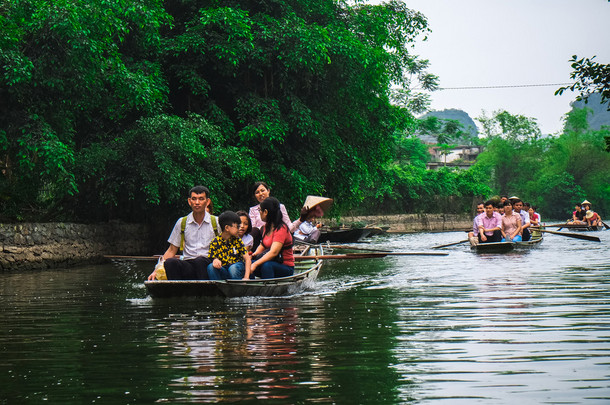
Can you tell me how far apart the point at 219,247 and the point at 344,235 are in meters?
19.8

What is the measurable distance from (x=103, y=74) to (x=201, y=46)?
3.18 meters

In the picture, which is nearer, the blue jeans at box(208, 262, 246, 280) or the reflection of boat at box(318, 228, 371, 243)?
the blue jeans at box(208, 262, 246, 280)

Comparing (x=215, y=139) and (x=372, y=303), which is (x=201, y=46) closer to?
(x=215, y=139)

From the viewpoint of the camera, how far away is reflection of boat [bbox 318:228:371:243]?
91.5 feet

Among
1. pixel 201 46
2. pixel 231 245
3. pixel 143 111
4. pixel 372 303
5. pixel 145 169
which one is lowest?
pixel 372 303

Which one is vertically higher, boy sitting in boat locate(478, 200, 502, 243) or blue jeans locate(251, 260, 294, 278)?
boy sitting in boat locate(478, 200, 502, 243)

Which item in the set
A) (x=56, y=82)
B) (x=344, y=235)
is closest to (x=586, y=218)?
(x=344, y=235)

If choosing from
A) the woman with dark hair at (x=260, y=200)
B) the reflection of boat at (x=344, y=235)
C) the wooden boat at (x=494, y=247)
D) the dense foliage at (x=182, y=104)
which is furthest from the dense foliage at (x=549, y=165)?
the woman with dark hair at (x=260, y=200)

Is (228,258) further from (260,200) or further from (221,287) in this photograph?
(260,200)

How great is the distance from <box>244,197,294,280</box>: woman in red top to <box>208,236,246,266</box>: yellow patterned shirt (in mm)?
219

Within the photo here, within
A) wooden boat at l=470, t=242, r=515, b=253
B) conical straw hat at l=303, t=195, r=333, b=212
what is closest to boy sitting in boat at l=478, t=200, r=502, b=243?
wooden boat at l=470, t=242, r=515, b=253

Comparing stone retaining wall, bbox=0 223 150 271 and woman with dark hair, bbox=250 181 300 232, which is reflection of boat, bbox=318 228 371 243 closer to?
stone retaining wall, bbox=0 223 150 271

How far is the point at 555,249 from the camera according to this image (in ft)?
62.3

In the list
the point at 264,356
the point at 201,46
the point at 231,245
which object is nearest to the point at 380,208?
the point at 201,46
